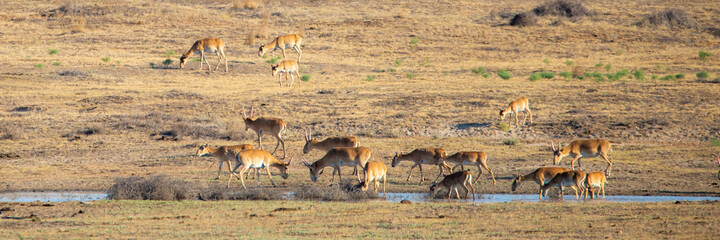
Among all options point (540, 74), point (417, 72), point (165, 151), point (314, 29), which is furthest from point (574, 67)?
point (165, 151)

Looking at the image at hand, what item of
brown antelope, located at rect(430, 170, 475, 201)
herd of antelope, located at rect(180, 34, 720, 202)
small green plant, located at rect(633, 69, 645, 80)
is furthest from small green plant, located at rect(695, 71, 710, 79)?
brown antelope, located at rect(430, 170, 475, 201)

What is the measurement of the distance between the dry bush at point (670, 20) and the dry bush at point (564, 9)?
2741 millimetres

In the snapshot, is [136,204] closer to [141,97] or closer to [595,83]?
[141,97]

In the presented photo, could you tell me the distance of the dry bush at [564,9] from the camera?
39188 mm

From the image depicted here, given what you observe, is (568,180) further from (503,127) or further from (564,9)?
(564,9)

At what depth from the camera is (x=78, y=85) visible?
26016mm

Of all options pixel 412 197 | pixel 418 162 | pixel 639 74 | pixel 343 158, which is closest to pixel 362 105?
pixel 418 162

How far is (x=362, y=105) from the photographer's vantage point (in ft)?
77.9

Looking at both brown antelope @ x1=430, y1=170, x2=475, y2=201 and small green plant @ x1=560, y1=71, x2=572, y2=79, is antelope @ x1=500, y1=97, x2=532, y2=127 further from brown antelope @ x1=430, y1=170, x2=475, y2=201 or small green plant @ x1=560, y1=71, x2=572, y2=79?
brown antelope @ x1=430, y1=170, x2=475, y2=201

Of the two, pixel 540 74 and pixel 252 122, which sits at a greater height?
pixel 540 74

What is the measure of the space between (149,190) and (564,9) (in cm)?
2897

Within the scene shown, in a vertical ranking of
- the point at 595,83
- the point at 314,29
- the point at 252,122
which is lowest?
the point at 252,122

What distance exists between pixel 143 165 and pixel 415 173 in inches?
224

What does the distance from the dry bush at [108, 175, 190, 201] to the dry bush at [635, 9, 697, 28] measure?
2818 centimetres
